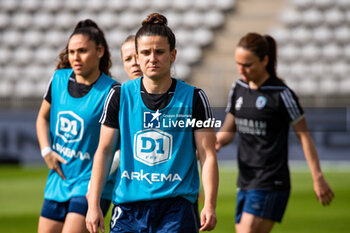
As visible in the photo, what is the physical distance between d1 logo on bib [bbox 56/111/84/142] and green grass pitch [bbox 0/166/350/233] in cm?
385

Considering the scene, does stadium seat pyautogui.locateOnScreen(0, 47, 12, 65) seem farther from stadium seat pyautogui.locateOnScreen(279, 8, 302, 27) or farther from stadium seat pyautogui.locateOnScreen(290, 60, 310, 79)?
stadium seat pyautogui.locateOnScreen(279, 8, 302, 27)

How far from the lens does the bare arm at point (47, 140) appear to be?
5.05 m

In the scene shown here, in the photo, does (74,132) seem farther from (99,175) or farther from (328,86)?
(328,86)

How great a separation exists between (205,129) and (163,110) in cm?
29

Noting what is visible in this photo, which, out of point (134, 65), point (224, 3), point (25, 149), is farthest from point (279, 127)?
point (224, 3)

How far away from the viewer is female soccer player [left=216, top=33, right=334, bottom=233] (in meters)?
5.62

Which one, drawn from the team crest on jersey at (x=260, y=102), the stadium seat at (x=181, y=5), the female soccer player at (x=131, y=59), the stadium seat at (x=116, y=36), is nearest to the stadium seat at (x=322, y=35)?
the stadium seat at (x=181, y=5)

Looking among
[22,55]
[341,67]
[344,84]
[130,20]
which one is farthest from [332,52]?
[22,55]

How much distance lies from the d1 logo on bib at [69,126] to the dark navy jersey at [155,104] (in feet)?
3.70

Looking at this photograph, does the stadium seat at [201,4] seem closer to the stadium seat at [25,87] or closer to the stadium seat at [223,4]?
the stadium seat at [223,4]

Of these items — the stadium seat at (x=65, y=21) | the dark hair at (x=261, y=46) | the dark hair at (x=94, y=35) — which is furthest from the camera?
Answer: the stadium seat at (x=65, y=21)

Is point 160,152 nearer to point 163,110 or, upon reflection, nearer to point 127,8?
point 163,110

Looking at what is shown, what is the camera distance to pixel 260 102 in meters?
5.84

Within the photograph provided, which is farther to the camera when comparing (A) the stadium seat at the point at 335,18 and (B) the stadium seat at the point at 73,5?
(B) the stadium seat at the point at 73,5
